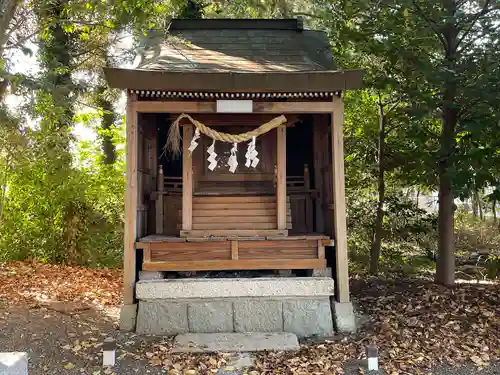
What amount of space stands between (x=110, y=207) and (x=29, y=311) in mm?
4030

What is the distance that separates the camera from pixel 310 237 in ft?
19.2

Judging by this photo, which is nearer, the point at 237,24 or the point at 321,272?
the point at 321,272

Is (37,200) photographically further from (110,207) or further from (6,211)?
(110,207)

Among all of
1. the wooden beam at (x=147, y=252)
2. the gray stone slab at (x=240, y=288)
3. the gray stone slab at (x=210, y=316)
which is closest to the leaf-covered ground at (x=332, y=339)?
the gray stone slab at (x=210, y=316)

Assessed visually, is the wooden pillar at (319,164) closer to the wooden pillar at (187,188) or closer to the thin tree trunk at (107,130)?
the wooden pillar at (187,188)

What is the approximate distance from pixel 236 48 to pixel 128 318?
440 cm

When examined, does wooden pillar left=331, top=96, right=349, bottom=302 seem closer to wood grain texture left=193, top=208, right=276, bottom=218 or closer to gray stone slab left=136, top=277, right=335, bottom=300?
gray stone slab left=136, top=277, right=335, bottom=300

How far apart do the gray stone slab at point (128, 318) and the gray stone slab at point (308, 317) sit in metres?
2.02

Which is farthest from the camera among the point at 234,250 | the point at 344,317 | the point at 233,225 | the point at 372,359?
the point at 233,225

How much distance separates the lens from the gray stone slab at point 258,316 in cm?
566

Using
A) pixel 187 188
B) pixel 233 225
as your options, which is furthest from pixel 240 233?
pixel 187 188

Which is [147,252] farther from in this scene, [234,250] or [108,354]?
[108,354]

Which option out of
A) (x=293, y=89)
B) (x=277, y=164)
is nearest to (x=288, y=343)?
(x=277, y=164)

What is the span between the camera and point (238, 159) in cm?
670
